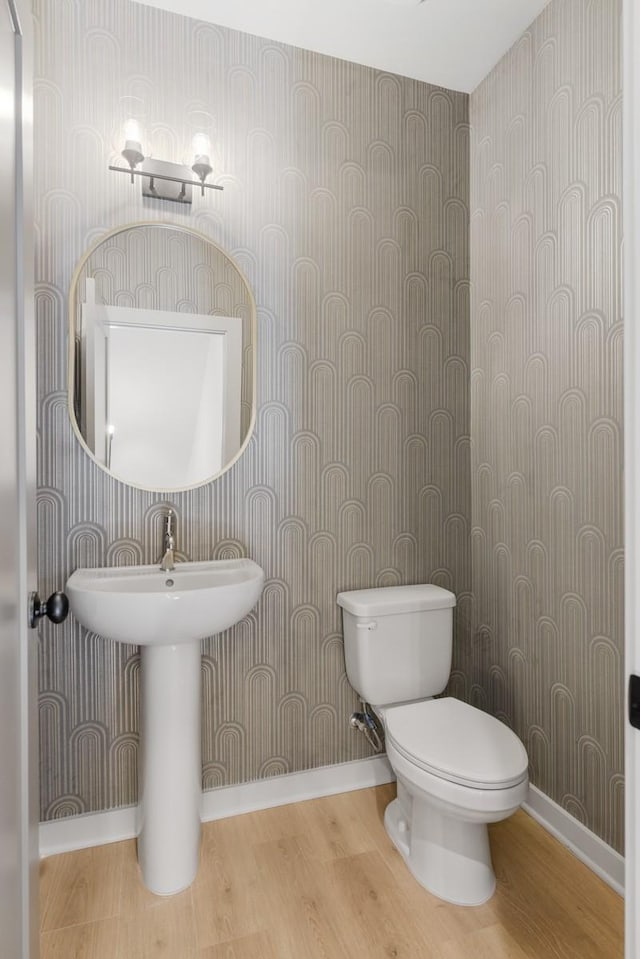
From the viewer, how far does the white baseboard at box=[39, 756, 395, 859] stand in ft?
5.75

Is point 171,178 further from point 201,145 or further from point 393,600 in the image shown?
point 393,600

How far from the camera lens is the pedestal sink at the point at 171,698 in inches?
59.3

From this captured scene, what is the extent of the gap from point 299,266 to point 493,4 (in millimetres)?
1001

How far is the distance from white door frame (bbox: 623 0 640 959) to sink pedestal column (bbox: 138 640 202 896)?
1172 millimetres

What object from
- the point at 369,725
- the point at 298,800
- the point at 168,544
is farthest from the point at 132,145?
the point at 298,800

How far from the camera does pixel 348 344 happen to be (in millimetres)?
2037

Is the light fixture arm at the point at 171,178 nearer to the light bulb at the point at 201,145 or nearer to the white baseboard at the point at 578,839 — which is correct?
the light bulb at the point at 201,145

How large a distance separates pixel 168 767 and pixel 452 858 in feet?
2.68

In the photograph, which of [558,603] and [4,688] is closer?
[4,688]

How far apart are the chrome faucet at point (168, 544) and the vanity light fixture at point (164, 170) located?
1004 mm

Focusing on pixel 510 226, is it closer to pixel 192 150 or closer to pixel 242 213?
pixel 242 213

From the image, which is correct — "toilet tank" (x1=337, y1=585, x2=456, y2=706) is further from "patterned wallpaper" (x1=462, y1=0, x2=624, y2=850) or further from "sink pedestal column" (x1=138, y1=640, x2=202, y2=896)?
"sink pedestal column" (x1=138, y1=640, x2=202, y2=896)

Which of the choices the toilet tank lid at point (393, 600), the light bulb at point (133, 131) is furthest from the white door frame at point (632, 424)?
the light bulb at point (133, 131)

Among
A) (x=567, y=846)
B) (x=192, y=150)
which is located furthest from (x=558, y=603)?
(x=192, y=150)
